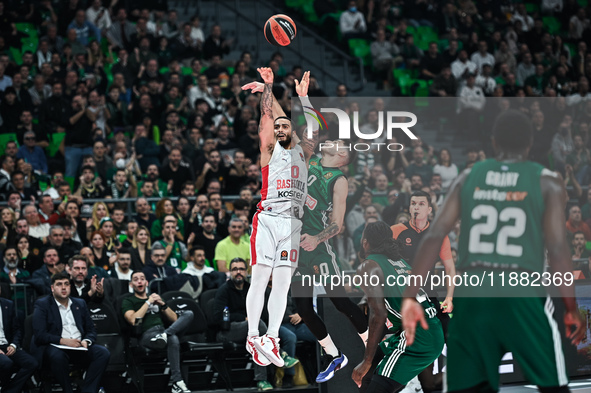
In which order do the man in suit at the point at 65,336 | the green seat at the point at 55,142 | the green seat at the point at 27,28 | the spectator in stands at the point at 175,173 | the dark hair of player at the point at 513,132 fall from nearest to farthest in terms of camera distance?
the dark hair of player at the point at 513,132
the man in suit at the point at 65,336
the spectator in stands at the point at 175,173
the green seat at the point at 55,142
the green seat at the point at 27,28

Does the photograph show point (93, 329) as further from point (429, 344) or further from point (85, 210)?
point (429, 344)

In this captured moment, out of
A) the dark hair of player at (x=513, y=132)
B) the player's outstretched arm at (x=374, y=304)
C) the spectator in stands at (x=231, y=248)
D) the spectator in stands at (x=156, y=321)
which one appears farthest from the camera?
the spectator in stands at (x=231, y=248)

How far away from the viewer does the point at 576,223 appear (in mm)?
13867

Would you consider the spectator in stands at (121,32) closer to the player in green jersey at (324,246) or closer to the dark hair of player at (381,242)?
the player in green jersey at (324,246)

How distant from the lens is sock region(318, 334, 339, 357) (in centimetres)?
927

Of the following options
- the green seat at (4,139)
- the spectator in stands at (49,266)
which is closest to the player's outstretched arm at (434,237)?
the spectator in stands at (49,266)

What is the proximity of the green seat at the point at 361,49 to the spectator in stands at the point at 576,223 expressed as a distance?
331 inches

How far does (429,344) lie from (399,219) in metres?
4.97

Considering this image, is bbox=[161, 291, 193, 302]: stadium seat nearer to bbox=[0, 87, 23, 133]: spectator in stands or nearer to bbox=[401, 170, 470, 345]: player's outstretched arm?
bbox=[0, 87, 23, 133]: spectator in stands

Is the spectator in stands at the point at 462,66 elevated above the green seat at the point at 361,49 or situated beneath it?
situated beneath

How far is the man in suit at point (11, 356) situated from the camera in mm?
A: 10883

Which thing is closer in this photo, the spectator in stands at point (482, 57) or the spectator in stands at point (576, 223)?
the spectator in stands at point (576, 223)

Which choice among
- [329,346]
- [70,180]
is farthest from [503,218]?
[70,180]

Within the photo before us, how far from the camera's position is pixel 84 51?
17.8 meters
